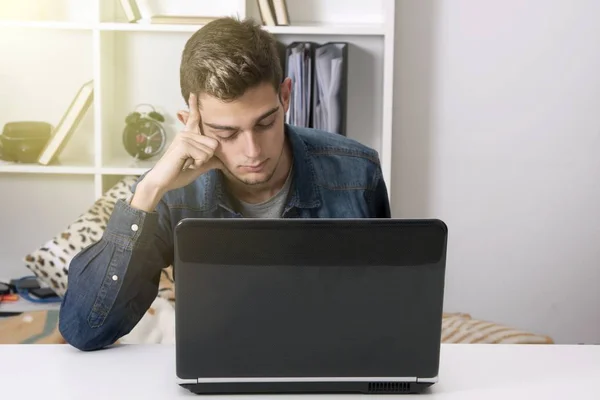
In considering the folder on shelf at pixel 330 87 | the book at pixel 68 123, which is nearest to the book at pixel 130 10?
the book at pixel 68 123

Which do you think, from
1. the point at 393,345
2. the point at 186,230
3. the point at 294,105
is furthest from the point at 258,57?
the point at 294,105

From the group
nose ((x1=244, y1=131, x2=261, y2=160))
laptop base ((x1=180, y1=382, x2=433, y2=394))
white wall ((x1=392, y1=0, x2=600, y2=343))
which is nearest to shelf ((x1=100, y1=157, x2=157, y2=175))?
white wall ((x1=392, y1=0, x2=600, y2=343))

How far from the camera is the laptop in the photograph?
1219 millimetres

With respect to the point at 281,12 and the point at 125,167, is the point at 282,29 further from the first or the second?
the point at 125,167

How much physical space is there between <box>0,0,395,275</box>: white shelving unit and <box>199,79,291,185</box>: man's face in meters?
1.31

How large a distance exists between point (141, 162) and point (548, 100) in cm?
150

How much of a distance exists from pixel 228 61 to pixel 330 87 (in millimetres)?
→ 1157

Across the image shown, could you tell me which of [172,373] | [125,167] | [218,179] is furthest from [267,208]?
[125,167]

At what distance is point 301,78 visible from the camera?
9.29 feet

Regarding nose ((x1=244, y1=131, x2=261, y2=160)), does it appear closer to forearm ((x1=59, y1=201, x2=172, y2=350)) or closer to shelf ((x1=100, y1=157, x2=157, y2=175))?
forearm ((x1=59, y1=201, x2=172, y2=350))

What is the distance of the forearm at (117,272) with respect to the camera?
1.56 m

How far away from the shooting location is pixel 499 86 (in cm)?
311

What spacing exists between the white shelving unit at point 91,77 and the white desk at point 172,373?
1.59 metres

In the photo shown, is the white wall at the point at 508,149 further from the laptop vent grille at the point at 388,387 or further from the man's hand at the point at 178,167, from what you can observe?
the laptop vent grille at the point at 388,387
